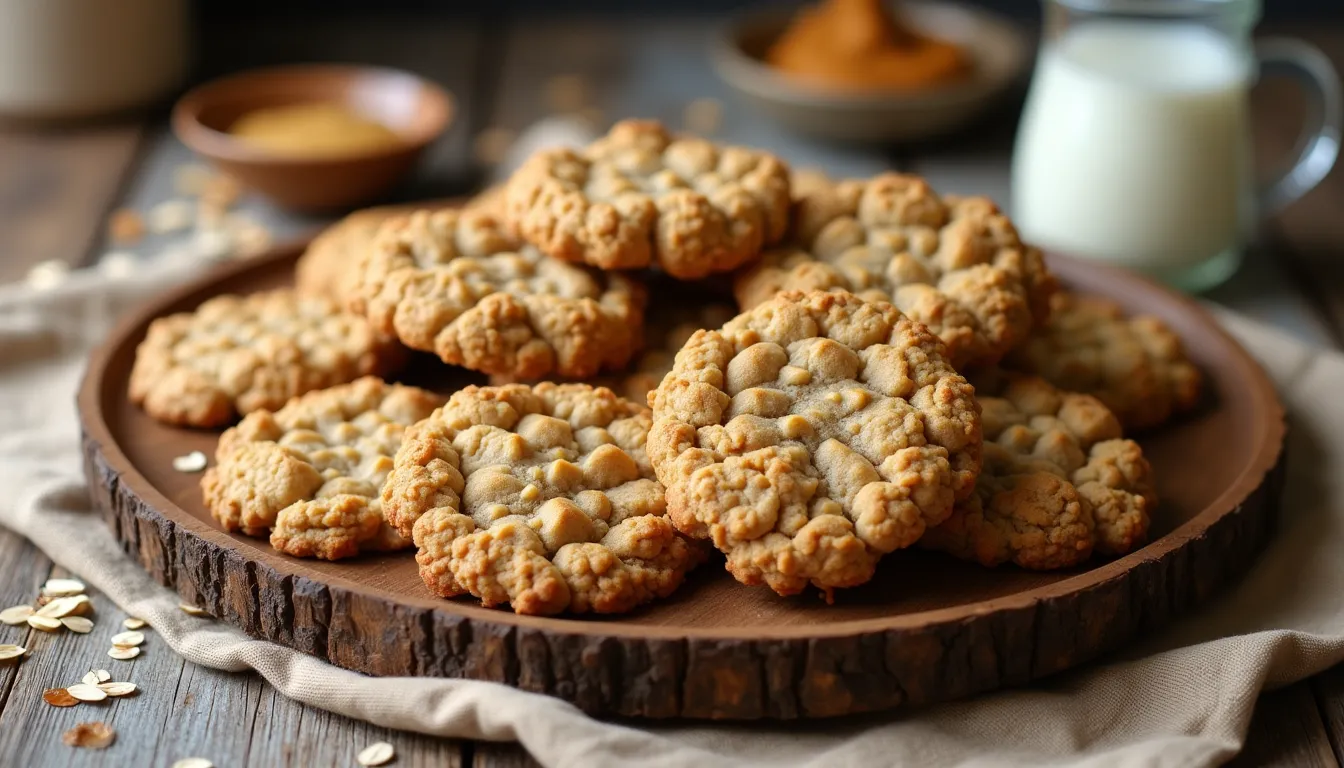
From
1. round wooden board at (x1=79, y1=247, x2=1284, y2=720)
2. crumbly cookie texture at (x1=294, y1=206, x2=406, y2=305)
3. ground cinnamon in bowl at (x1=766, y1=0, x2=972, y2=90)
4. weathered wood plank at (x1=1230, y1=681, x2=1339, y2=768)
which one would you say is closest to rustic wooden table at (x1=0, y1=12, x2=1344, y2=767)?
weathered wood plank at (x1=1230, y1=681, x2=1339, y2=768)

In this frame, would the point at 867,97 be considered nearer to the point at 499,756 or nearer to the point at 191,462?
the point at 191,462

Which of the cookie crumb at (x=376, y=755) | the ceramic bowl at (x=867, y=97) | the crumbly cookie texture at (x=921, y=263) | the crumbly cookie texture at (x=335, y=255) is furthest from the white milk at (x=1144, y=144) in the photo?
the cookie crumb at (x=376, y=755)

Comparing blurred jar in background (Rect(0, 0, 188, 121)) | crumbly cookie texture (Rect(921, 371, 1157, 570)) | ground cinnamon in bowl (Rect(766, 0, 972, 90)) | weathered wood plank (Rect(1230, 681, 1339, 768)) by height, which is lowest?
blurred jar in background (Rect(0, 0, 188, 121))

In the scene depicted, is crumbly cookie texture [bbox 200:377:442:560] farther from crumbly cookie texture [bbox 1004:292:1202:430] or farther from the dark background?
the dark background

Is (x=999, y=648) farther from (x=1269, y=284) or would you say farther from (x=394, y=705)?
(x=1269, y=284)

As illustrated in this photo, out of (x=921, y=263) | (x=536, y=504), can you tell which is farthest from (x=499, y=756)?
(x=921, y=263)
